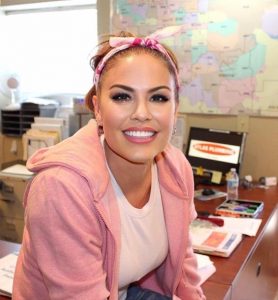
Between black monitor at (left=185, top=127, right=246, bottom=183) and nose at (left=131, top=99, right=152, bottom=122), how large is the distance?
1.55 metres

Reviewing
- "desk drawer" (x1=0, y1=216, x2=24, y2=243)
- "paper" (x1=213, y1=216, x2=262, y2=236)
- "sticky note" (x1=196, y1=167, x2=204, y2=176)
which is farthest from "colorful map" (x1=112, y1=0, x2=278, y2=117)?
"desk drawer" (x1=0, y1=216, x2=24, y2=243)

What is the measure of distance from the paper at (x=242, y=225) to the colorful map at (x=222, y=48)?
3.18ft

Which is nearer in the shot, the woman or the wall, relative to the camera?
the woman

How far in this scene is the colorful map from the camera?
2516 millimetres

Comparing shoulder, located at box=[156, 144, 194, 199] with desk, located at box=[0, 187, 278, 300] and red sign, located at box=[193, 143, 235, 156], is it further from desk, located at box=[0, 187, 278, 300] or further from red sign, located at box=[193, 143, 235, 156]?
red sign, located at box=[193, 143, 235, 156]

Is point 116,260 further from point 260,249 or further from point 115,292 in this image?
point 260,249

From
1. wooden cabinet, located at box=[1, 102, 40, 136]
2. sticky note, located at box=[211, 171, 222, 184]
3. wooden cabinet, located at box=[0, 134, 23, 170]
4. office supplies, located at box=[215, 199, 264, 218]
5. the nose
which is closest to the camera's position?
the nose

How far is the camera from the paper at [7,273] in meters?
1.21

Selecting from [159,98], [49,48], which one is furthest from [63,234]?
[49,48]

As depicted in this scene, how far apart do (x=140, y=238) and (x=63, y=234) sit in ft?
0.97

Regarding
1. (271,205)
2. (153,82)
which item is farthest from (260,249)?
(153,82)

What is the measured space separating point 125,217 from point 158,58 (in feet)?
1.46

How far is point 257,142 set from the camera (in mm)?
2646

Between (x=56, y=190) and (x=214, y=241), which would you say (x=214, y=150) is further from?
(x=56, y=190)
